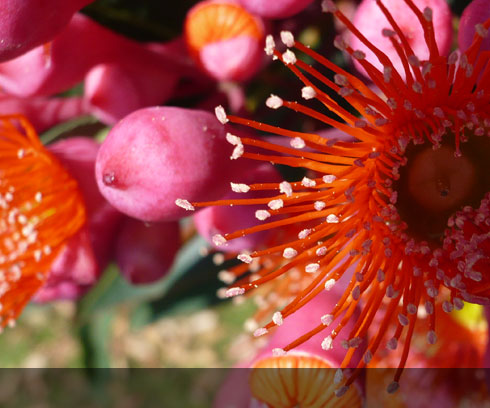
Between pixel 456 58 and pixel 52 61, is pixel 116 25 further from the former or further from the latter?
pixel 456 58

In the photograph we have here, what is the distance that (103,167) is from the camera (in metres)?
0.64

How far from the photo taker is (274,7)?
2.30ft

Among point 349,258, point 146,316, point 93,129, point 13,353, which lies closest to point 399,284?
point 349,258

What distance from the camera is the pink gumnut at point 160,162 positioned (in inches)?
24.6

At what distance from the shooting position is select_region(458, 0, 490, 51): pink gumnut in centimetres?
64

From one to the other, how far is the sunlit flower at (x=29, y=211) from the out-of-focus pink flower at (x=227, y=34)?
9.4 inches

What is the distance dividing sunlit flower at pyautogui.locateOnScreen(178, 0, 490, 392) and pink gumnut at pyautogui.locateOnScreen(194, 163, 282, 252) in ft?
0.07

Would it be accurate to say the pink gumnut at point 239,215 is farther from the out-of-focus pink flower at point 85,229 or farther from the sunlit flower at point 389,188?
the out-of-focus pink flower at point 85,229

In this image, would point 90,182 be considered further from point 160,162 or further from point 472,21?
point 472,21

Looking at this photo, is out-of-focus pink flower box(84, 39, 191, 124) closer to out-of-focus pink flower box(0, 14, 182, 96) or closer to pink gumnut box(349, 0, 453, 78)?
out-of-focus pink flower box(0, 14, 182, 96)

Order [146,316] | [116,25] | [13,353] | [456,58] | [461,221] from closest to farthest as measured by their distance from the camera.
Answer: [456,58], [461,221], [116,25], [146,316], [13,353]

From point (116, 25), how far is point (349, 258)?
0.43 m

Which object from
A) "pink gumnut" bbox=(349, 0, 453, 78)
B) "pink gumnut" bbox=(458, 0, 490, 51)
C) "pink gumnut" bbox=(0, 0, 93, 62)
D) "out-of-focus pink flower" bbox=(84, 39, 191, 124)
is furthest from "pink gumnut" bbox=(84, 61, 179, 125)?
"pink gumnut" bbox=(458, 0, 490, 51)

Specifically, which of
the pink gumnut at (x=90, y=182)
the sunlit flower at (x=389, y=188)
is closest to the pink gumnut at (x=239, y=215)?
the sunlit flower at (x=389, y=188)
